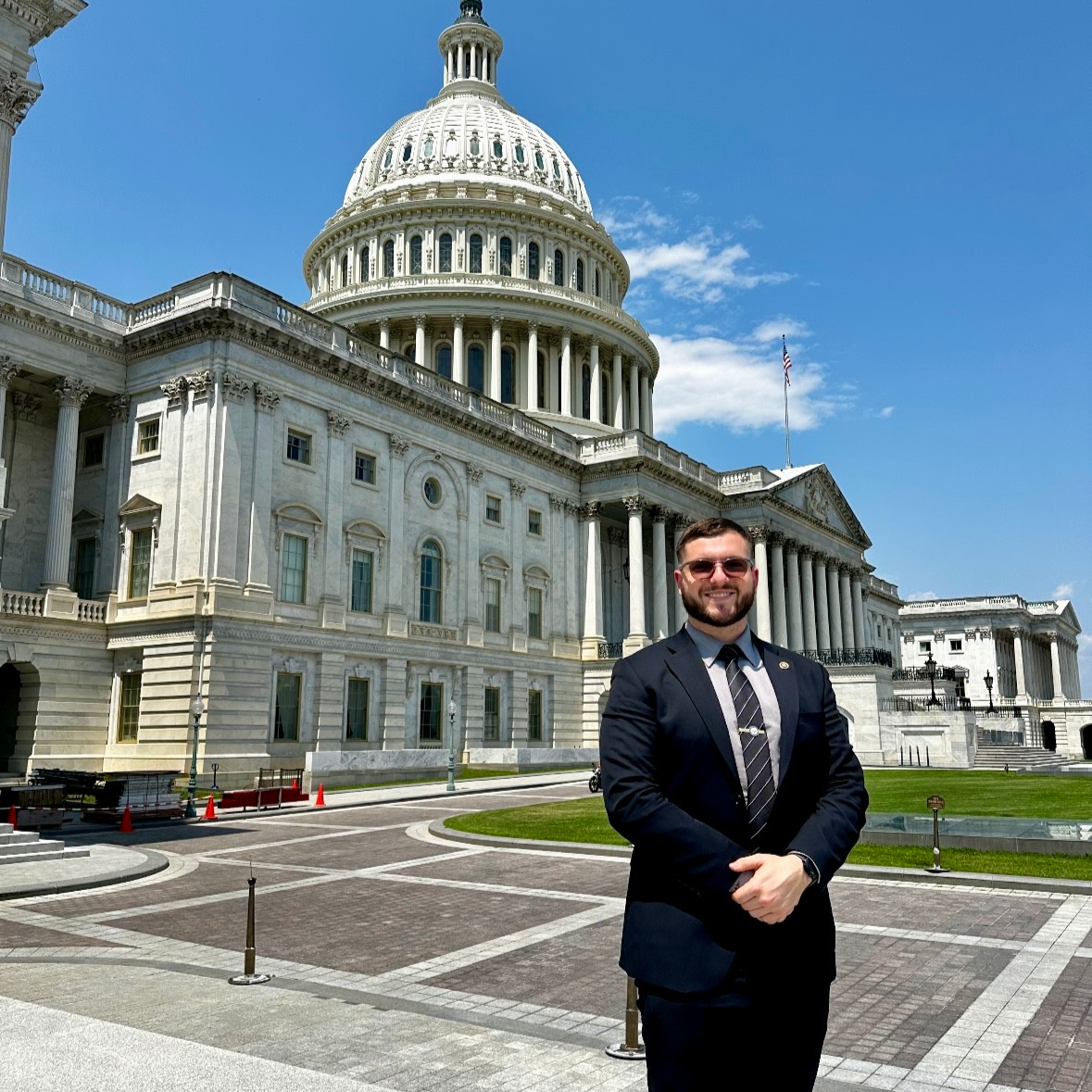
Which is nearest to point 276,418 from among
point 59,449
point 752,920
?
point 59,449

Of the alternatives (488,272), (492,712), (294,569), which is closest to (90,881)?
(294,569)

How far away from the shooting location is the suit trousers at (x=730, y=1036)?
11.6 feet

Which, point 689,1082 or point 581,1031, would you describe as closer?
point 689,1082

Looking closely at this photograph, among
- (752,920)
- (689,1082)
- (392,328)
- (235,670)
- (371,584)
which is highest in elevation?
(392,328)

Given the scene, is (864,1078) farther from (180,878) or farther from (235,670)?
(235,670)

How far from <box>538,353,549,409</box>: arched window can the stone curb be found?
5884 cm

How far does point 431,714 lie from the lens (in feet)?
159

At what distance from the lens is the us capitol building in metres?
37.6

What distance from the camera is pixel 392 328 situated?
73.8 metres

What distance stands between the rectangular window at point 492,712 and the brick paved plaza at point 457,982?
113ft

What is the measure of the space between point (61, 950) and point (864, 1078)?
8.85 metres

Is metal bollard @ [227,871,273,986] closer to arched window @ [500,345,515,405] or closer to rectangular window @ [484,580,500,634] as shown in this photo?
rectangular window @ [484,580,500,634]

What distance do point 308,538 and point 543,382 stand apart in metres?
36.7

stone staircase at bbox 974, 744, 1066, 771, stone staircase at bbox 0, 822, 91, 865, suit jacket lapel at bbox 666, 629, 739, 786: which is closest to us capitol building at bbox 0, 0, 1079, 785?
stone staircase at bbox 974, 744, 1066, 771
